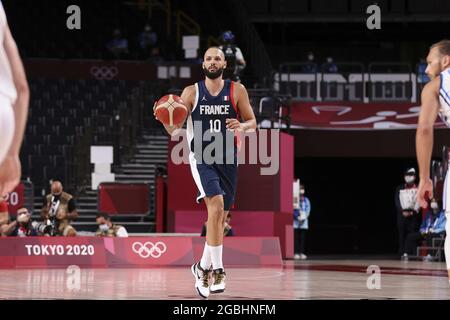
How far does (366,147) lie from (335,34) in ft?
33.8

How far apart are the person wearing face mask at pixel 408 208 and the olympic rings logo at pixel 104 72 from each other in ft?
36.0

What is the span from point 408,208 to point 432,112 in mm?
16746

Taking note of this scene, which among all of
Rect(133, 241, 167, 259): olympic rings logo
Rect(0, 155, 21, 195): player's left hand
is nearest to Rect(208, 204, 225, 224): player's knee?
Rect(0, 155, 21, 195): player's left hand

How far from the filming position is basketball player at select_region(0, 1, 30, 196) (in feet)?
16.4

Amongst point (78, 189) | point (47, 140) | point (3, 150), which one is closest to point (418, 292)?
point (3, 150)

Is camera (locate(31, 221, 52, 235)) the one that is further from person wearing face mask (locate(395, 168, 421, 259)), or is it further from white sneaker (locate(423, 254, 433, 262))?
person wearing face mask (locate(395, 168, 421, 259))

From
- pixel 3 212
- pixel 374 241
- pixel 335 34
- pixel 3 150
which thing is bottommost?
pixel 374 241

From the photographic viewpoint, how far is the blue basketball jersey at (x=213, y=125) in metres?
9.60

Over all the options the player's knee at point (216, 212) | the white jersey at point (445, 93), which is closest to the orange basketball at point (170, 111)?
the player's knee at point (216, 212)

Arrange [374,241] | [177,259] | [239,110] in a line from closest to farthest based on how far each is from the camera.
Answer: [239,110], [177,259], [374,241]

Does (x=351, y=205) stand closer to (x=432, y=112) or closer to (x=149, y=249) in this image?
(x=149, y=249)

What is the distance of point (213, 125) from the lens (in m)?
9.77

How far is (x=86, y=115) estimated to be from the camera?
27.4 m
